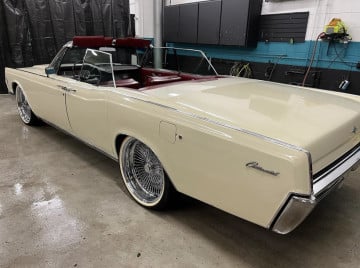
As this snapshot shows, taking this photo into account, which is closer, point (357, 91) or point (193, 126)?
point (193, 126)

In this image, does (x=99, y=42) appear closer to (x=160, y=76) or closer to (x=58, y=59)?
(x=58, y=59)

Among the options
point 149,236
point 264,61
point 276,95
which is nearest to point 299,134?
point 276,95

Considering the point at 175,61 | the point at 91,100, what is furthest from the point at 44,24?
the point at 91,100

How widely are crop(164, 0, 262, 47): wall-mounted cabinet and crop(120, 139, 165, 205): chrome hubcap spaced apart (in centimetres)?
410

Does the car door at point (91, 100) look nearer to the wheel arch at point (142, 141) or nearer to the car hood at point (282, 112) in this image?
the wheel arch at point (142, 141)

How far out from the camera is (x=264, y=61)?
18.6 feet

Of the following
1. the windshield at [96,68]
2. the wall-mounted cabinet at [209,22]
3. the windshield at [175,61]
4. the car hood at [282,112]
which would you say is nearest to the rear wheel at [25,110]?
the windshield at [96,68]

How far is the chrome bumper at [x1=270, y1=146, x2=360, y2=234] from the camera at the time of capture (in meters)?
1.31

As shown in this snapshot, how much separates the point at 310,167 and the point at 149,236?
1232mm

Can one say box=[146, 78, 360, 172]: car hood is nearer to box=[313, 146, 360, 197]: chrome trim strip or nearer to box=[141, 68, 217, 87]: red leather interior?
box=[313, 146, 360, 197]: chrome trim strip

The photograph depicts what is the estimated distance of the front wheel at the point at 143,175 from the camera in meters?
2.16

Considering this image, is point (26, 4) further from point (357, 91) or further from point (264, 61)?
point (357, 91)

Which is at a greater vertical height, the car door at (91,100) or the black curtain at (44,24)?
the black curtain at (44,24)

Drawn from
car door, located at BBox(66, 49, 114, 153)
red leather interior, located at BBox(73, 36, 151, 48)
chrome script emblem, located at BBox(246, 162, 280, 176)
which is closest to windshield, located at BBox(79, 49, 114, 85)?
car door, located at BBox(66, 49, 114, 153)
